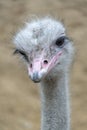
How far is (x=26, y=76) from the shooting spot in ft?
18.2

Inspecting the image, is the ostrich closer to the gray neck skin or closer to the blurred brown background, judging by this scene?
the gray neck skin

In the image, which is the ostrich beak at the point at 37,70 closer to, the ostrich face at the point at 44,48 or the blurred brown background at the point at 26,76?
the ostrich face at the point at 44,48

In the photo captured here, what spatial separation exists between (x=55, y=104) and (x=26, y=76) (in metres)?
2.62

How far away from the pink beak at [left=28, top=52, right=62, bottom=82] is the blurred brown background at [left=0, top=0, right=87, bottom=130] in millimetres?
1643

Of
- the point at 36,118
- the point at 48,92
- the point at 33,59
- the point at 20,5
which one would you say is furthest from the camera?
the point at 20,5

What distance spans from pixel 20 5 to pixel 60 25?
401cm

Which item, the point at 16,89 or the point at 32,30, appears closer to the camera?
the point at 32,30

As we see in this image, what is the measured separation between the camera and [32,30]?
283 centimetres

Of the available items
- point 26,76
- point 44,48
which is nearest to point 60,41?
point 44,48

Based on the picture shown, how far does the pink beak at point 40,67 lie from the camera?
2.56m

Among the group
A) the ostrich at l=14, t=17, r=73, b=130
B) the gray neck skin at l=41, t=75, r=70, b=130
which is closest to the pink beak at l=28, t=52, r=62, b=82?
the ostrich at l=14, t=17, r=73, b=130

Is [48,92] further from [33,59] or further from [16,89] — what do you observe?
[16,89]

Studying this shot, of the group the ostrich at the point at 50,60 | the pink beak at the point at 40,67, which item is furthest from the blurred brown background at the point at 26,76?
the pink beak at the point at 40,67

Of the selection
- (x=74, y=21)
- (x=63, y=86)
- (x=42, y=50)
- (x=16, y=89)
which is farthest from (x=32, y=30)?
(x=74, y=21)
